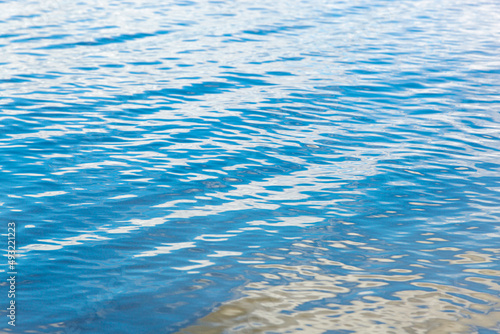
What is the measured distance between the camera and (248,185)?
412 inches

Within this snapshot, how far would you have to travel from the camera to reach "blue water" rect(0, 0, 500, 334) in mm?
7184

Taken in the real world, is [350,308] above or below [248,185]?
below

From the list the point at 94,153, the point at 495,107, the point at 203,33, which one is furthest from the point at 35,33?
the point at 495,107

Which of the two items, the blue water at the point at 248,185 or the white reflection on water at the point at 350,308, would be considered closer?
the white reflection on water at the point at 350,308

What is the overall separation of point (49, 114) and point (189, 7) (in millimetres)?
15777

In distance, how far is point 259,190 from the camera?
10273 mm

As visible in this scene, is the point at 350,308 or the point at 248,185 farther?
the point at 248,185

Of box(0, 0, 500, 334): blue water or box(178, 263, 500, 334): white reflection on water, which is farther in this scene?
box(0, 0, 500, 334): blue water

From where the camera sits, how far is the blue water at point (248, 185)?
7.18 meters

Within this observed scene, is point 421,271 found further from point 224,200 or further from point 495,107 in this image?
point 495,107

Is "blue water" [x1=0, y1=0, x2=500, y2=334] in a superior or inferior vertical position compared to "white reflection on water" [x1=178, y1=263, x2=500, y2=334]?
superior

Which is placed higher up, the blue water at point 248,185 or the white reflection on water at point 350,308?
Result: the blue water at point 248,185

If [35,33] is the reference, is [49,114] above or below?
below

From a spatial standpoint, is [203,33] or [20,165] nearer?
[20,165]
